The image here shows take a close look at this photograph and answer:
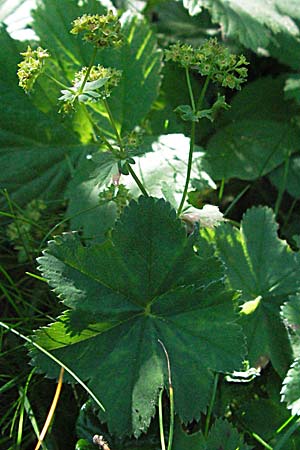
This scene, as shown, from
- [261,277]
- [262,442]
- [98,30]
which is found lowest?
[262,442]

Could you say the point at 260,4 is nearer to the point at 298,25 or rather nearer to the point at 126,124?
the point at 298,25

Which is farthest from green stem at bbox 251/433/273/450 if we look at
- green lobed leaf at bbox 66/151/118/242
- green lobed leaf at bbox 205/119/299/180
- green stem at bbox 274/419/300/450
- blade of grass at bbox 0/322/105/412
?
green lobed leaf at bbox 205/119/299/180

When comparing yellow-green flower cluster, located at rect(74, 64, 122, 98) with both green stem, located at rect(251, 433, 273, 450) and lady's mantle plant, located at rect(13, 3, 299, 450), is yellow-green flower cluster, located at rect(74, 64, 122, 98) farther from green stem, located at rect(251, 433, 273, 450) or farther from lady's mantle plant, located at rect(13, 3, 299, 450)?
green stem, located at rect(251, 433, 273, 450)

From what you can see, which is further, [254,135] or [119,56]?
[254,135]

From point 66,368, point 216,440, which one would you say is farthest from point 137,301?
point 216,440

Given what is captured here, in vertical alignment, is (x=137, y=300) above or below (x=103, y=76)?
below

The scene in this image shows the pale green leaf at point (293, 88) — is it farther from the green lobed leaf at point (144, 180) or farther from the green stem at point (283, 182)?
the green lobed leaf at point (144, 180)

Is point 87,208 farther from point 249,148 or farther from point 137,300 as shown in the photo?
point 249,148

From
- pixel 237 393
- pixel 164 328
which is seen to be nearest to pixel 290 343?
pixel 237 393
